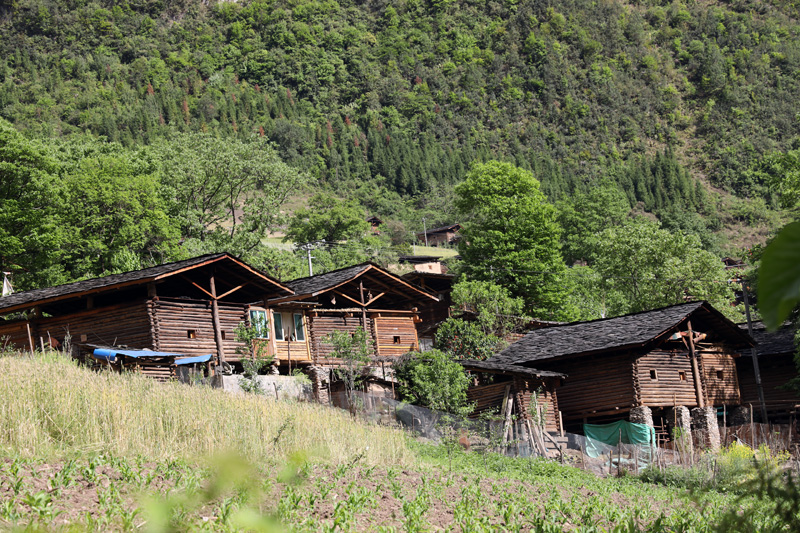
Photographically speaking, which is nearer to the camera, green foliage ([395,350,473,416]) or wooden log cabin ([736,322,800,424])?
green foliage ([395,350,473,416])

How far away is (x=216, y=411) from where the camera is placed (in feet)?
51.7

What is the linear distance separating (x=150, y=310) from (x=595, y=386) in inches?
665

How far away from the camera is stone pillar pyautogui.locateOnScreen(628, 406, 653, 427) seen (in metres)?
31.5

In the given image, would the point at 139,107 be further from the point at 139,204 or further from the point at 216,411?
the point at 216,411

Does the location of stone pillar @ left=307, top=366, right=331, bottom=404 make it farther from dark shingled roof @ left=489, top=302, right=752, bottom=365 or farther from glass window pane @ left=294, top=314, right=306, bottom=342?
dark shingled roof @ left=489, top=302, right=752, bottom=365

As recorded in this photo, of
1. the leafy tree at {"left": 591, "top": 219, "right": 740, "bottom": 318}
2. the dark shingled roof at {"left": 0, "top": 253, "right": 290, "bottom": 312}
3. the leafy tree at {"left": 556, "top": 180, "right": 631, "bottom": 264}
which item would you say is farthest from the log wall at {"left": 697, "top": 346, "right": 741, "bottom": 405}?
the leafy tree at {"left": 556, "top": 180, "right": 631, "bottom": 264}

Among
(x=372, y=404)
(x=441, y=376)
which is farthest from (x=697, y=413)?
(x=372, y=404)

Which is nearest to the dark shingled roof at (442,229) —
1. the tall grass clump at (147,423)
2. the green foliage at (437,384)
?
the green foliage at (437,384)

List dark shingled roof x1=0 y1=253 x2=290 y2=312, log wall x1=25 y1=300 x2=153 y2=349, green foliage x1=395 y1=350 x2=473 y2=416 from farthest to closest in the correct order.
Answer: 1. log wall x1=25 y1=300 x2=153 y2=349
2. dark shingled roof x1=0 y1=253 x2=290 y2=312
3. green foliage x1=395 y1=350 x2=473 y2=416

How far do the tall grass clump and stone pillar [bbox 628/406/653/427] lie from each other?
16192mm

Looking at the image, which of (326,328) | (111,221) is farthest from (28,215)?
A: (326,328)

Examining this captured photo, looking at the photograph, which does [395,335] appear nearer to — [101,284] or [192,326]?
[192,326]

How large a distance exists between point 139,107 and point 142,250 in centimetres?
13344

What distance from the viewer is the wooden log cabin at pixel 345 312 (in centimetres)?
3531
